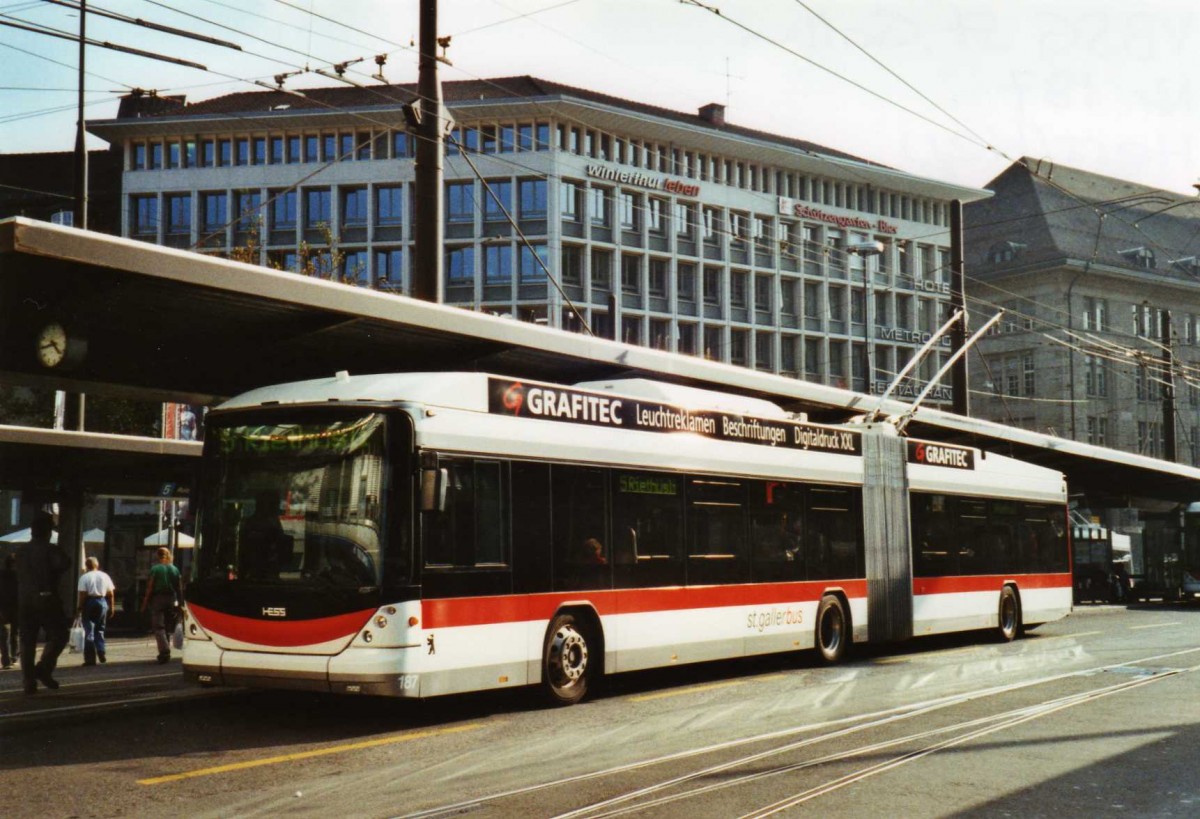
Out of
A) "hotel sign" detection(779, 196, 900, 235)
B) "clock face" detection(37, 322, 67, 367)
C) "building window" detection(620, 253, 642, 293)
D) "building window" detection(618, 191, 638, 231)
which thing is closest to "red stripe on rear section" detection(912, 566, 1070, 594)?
"clock face" detection(37, 322, 67, 367)

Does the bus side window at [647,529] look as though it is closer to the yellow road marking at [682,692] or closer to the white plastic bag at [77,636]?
the yellow road marking at [682,692]

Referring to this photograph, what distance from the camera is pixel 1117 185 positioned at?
9638 centimetres

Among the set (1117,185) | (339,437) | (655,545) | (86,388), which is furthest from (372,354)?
(1117,185)

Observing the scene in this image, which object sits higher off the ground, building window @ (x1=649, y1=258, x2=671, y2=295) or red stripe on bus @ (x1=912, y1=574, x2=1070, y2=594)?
building window @ (x1=649, y1=258, x2=671, y2=295)

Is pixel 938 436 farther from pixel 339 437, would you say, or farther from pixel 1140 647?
pixel 339 437

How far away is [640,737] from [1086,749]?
10.4 feet

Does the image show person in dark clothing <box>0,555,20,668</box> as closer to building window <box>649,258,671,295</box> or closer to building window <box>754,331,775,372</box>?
building window <box>649,258,671,295</box>

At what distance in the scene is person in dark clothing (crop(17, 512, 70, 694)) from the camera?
1370cm

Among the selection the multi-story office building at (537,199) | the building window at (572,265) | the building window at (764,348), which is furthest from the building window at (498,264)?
the building window at (764,348)

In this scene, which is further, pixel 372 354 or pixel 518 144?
pixel 518 144

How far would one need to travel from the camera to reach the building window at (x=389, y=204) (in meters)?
71.2

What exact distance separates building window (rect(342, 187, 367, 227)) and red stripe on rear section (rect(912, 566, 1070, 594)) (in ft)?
172

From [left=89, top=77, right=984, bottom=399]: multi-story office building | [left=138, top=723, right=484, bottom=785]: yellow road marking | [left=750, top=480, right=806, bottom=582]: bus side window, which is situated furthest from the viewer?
[left=89, top=77, right=984, bottom=399]: multi-story office building

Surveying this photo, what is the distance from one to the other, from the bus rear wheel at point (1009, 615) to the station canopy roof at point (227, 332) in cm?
425
